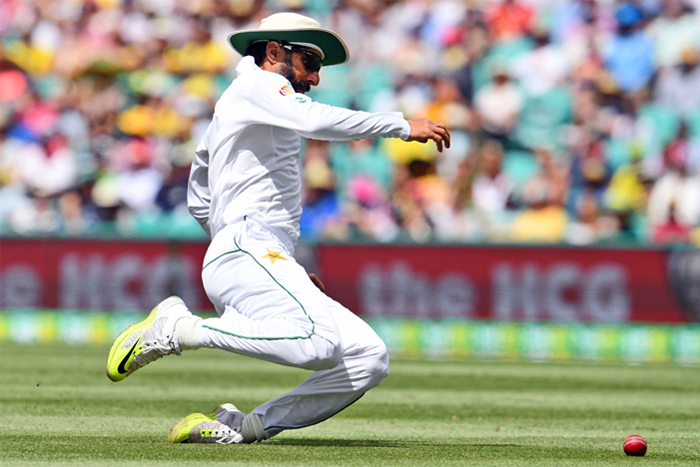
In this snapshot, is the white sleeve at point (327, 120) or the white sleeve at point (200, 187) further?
the white sleeve at point (200, 187)

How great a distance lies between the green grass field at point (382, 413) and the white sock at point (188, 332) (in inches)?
19.2

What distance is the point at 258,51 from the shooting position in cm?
556

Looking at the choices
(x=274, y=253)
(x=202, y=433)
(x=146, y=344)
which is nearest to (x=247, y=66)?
(x=274, y=253)

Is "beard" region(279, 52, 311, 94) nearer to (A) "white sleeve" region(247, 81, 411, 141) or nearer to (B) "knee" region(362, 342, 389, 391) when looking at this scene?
(A) "white sleeve" region(247, 81, 411, 141)

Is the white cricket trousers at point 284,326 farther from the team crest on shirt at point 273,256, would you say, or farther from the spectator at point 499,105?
the spectator at point 499,105

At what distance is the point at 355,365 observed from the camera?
545cm

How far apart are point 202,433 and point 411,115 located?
1117 centimetres

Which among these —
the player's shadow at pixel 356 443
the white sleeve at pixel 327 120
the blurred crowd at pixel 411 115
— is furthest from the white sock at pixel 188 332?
the blurred crowd at pixel 411 115

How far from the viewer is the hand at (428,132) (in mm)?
5055

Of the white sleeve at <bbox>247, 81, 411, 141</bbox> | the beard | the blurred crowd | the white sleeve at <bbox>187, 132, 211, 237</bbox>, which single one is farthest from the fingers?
the blurred crowd

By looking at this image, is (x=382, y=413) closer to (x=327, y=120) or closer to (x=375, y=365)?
(x=375, y=365)

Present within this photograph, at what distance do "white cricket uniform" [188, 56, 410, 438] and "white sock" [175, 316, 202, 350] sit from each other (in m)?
0.03

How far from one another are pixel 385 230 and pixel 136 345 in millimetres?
9043

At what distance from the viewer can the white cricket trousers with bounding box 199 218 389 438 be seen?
5.13 metres
